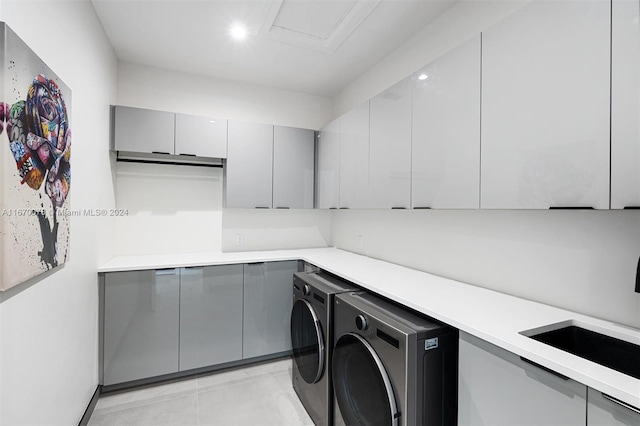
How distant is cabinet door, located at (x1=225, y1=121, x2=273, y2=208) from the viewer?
110 inches

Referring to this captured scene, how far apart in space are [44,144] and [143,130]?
136cm

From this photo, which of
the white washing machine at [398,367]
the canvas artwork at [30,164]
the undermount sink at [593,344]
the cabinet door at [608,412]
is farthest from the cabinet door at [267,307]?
the cabinet door at [608,412]

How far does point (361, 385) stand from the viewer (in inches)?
59.4

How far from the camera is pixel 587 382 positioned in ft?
2.66

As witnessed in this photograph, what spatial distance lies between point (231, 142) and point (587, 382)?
2771 mm

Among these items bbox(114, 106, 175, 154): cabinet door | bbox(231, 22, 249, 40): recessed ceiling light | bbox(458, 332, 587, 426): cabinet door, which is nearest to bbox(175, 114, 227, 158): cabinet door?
bbox(114, 106, 175, 154): cabinet door

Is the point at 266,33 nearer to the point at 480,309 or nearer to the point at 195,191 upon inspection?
the point at 195,191

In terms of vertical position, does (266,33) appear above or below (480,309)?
above

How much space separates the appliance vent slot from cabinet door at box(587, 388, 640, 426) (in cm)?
60

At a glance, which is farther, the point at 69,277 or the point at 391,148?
the point at 391,148

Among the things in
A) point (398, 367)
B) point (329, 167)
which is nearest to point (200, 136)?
point (329, 167)

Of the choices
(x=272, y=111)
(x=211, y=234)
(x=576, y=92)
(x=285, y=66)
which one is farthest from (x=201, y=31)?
(x=576, y=92)

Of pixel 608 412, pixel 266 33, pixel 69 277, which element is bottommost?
pixel 608 412

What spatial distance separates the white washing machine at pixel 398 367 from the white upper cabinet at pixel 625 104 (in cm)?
80
